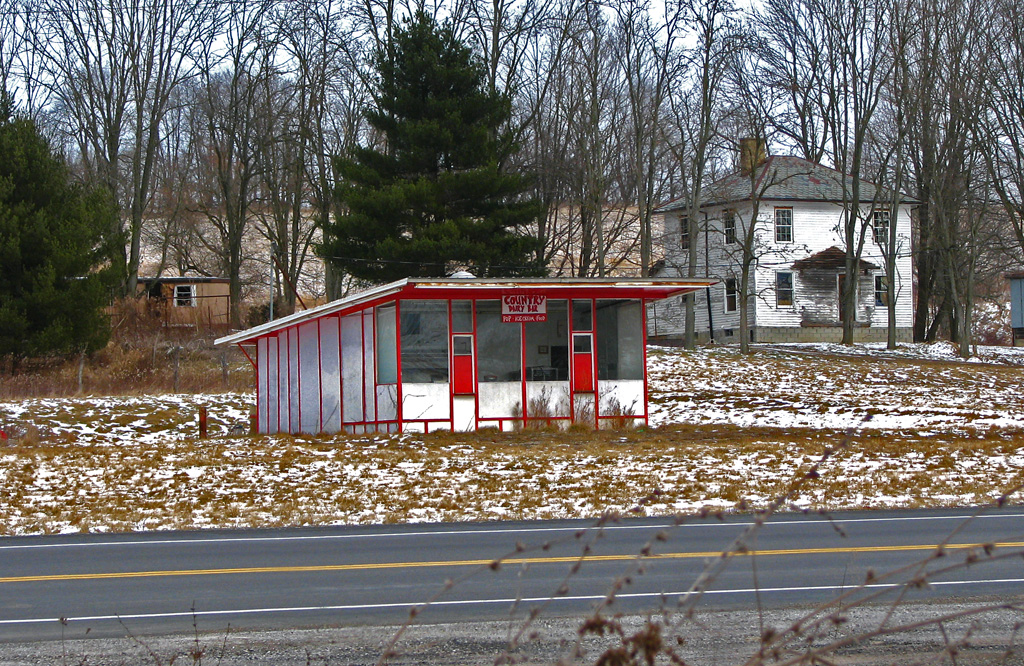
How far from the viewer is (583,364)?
27.4 metres

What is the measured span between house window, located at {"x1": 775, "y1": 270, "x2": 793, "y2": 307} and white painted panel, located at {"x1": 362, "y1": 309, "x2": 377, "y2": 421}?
32.2 metres

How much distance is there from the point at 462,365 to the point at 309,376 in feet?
19.3

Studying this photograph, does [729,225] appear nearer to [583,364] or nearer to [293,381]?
[293,381]

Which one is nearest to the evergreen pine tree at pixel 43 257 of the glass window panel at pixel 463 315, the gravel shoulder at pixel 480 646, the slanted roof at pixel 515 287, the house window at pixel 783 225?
the slanted roof at pixel 515 287

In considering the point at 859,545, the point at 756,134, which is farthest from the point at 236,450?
the point at 756,134

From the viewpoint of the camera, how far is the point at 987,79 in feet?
148

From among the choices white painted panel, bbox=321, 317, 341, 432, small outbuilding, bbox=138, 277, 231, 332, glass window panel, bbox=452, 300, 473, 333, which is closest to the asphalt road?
glass window panel, bbox=452, 300, 473, 333

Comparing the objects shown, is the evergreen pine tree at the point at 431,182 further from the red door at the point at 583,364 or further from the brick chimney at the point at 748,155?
the brick chimney at the point at 748,155

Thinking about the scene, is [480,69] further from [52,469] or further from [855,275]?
[52,469]

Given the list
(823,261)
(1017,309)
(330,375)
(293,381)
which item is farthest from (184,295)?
(1017,309)

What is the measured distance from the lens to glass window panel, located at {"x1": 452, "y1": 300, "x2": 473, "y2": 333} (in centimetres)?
2658

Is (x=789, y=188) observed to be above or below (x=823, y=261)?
above

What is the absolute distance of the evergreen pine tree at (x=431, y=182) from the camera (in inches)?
1623

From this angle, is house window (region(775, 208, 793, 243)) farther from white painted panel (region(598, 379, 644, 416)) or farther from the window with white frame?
white painted panel (region(598, 379, 644, 416))
